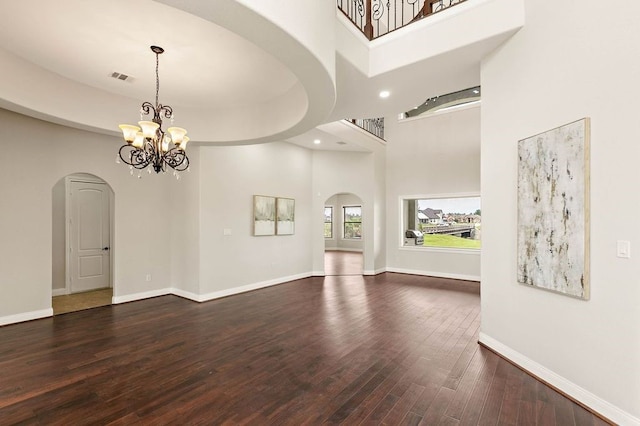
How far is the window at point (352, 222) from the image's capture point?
14874mm

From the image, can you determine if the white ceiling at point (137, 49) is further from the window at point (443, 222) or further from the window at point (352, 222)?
the window at point (352, 222)

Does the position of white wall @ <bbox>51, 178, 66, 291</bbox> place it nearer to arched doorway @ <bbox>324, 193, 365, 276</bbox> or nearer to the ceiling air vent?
the ceiling air vent

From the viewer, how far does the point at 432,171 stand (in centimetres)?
814

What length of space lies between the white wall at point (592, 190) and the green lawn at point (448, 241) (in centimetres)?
458

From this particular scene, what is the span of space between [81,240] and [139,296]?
2101 mm

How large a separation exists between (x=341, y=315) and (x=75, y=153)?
5096 millimetres

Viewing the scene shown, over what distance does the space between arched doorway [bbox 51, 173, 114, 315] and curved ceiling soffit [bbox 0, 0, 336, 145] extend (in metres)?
2.31

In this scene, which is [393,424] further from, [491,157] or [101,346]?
[101,346]

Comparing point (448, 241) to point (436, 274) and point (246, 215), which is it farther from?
point (246, 215)

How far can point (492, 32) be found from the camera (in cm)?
323

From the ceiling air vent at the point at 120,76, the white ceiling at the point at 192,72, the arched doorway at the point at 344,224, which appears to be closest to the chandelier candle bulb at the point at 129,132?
the white ceiling at the point at 192,72

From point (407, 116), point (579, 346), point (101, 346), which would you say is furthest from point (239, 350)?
point (407, 116)

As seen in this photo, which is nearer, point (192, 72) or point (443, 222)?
point (192, 72)

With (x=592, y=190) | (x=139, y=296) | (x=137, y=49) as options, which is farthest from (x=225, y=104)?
(x=592, y=190)
